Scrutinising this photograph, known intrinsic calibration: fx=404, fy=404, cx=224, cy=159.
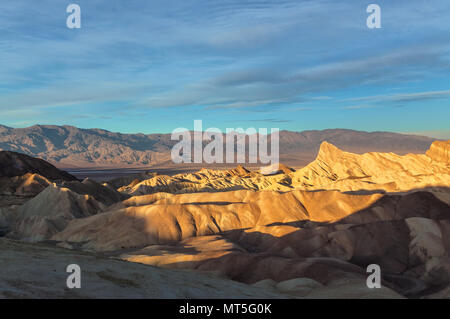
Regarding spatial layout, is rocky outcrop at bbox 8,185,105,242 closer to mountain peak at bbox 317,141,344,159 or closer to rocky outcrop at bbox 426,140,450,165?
mountain peak at bbox 317,141,344,159

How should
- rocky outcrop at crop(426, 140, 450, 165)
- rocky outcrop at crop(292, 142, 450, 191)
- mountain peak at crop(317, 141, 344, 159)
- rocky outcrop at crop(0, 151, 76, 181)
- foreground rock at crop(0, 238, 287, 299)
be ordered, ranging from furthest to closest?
1. mountain peak at crop(317, 141, 344, 159)
2. rocky outcrop at crop(0, 151, 76, 181)
3. rocky outcrop at crop(426, 140, 450, 165)
4. rocky outcrop at crop(292, 142, 450, 191)
5. foreground rock at crop(0, 238, 287, 299)

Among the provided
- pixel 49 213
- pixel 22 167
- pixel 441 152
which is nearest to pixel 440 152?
pixel 441 152

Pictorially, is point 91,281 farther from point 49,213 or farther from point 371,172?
point 371,172

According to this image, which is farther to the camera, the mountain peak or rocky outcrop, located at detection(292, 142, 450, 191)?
the mountain peak

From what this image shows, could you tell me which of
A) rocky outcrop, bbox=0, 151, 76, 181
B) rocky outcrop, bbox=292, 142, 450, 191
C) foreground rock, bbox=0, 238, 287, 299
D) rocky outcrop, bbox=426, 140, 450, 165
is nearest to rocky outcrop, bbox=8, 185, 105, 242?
rocky outcrop, bbox=0, 151, 76, 181

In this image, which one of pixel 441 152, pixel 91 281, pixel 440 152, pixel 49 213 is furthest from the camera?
pixel 440 152
